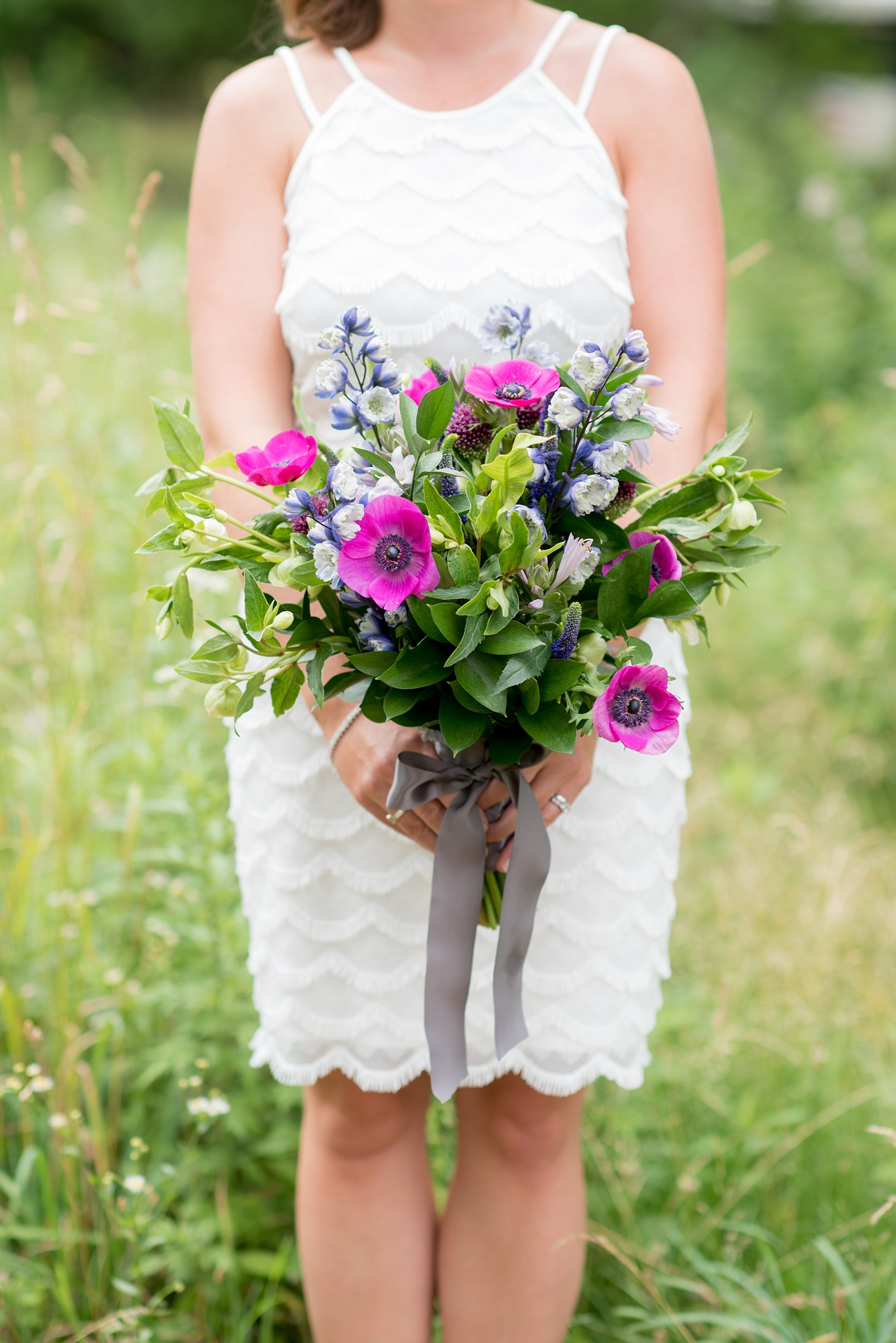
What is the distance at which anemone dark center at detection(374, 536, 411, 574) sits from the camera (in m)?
1.00

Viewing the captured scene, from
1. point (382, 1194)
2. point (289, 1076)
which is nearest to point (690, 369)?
point (289, 1076)

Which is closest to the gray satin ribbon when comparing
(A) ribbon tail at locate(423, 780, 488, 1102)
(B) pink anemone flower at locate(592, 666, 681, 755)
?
(A) ribbon tail at locate(423, 780, 488, 1102)

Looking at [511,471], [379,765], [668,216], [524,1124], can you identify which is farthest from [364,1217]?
[668,216]

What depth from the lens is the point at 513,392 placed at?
106cm

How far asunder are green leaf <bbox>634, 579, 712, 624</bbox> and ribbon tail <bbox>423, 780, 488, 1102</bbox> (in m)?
0.30

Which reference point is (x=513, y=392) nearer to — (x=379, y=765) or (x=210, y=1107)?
(x=379, y=765)

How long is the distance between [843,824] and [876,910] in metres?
0.45

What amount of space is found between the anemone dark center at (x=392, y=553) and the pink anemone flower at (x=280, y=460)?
129 millimetres

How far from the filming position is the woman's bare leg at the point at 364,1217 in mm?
1604

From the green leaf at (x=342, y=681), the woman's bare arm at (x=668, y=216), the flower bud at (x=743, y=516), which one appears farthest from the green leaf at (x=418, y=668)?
the woman's bare arm at (x=668, y=216)

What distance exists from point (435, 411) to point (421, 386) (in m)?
0.10

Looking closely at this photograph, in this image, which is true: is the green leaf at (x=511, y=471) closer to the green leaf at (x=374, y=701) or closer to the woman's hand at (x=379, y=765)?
the green leaf at (x=374, y=701)

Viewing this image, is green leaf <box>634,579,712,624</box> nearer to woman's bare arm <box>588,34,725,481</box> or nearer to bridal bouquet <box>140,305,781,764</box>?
bridal bouquet <box>140,305,781,764</box>

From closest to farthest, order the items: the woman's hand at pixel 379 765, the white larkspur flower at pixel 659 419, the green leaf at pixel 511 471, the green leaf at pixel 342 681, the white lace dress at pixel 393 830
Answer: the green leaf at pixel 511 471 → the white larkspur flower at pixel 659 419 → the green leaf at pixel 342 681 → the woman's hand at pixel 379 765 → the white lace dress at pixel 393 830
